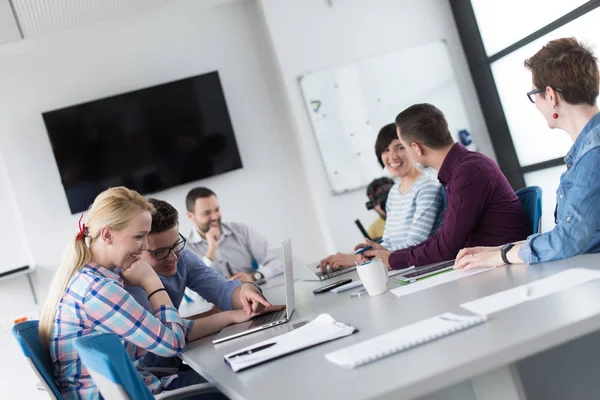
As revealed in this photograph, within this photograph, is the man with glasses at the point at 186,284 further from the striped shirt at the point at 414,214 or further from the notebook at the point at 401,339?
the notebook at the point at 401,339

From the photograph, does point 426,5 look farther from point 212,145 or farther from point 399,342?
point 399,342

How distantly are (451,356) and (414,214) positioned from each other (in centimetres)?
186

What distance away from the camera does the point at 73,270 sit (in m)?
2.04

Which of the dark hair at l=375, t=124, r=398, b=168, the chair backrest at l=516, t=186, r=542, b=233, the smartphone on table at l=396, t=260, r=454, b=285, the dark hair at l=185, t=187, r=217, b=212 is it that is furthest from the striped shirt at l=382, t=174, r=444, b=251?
the dark hair at l=185, t=187, r=217, b=212

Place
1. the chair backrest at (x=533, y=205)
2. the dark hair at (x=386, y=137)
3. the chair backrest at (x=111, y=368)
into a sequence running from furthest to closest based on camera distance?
the dark hair at (x=386, y=137), the chair backrest at (x=533, y=205), the chair backrest at (x=111, y=368)

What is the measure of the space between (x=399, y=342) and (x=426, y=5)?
4776 millimetres

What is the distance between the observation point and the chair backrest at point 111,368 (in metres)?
1.25

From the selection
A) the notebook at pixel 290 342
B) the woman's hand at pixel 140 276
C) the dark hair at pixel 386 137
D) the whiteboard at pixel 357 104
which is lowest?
the notebook at pixel 290 342

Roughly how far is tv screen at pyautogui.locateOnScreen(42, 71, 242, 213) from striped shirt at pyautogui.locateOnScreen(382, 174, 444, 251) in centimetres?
234

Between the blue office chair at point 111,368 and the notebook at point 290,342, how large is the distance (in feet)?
0.75

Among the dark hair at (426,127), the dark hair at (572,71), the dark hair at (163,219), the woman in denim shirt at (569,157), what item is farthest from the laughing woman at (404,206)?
the dark hair at (572,71)

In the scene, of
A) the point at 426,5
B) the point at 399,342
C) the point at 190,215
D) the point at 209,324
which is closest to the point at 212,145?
the point at 190,215

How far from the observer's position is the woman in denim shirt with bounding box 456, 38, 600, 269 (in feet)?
5.62

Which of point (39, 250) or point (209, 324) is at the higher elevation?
point (39, 250)
